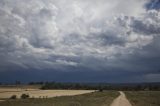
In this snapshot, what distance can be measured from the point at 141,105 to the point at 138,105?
0.44 m

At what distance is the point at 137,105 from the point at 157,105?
9.47 ft

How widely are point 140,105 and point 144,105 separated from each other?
591 millimetres

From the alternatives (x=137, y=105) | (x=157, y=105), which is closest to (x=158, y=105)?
(x=157, y=105)

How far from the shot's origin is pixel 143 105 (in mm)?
45812

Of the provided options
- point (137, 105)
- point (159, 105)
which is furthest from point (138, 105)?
point (159, 105)

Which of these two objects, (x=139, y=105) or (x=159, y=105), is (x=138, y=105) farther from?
(x=159, y=105)

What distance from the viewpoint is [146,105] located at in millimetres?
45688

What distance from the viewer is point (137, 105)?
46094 millimetres

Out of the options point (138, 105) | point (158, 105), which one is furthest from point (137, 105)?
point (158, 105)

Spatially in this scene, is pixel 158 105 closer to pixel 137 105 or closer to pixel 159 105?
pixel 159 105

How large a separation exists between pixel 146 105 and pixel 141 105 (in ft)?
2.44

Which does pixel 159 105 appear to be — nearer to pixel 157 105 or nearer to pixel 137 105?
pixel 157 105

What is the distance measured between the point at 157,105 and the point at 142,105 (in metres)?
2.16

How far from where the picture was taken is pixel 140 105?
46094 mm
